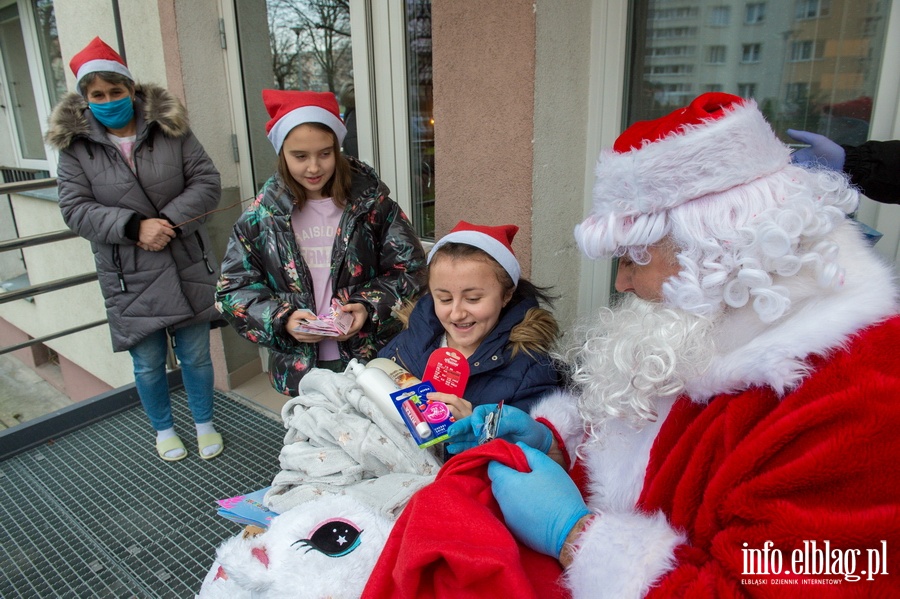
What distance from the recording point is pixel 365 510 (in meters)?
1.46

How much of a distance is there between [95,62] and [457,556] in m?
3.03

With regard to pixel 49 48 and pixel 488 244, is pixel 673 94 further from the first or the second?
pixel 49 48

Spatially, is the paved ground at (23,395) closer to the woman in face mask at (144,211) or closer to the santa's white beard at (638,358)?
the woman in face mask at (144,211)

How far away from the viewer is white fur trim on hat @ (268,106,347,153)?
7.86 feet

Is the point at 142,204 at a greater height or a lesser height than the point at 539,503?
greater

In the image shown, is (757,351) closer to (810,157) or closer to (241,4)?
(810,157)

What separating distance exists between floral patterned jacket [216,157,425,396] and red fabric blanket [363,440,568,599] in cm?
134

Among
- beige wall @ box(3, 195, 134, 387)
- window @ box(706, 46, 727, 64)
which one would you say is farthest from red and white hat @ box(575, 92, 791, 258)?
beige wall @ box(3, 195, 134, 387)

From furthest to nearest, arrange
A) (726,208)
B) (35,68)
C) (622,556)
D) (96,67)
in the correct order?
(35,68), (96,67), (726,208), (622,556)

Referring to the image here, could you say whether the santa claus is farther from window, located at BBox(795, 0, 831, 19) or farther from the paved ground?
the paved ground

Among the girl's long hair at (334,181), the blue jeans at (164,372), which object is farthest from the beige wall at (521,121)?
the blue jeans at (164,372)

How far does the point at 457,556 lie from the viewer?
1.06 meters

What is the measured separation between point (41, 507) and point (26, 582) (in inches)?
23.0

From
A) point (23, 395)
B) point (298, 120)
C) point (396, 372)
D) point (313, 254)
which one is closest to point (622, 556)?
point (396, 372)
